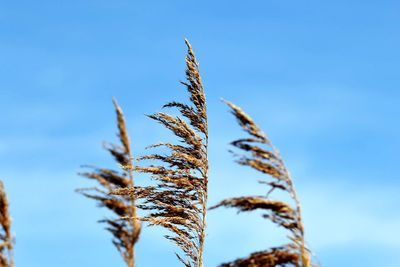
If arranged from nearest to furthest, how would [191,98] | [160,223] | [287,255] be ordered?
[287,255]
[160,223]
[191,98]

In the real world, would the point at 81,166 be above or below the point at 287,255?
above

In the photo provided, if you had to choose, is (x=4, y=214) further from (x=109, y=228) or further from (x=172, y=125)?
(x=172, y=125)

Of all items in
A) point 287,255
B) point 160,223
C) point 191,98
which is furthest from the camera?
point 191,98

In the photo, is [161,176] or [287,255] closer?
[287,255]


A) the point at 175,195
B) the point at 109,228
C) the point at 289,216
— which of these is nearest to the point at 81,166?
the point at 109,228

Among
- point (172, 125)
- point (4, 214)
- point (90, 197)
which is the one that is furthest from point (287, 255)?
point (4, 214)

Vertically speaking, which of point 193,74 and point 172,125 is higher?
point 193,74

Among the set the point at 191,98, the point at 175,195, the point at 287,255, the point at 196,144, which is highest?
the point at 191,98

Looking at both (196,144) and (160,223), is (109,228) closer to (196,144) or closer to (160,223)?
(160,223)

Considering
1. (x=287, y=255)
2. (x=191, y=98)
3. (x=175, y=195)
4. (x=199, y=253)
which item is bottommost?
(x=287, y=255)
